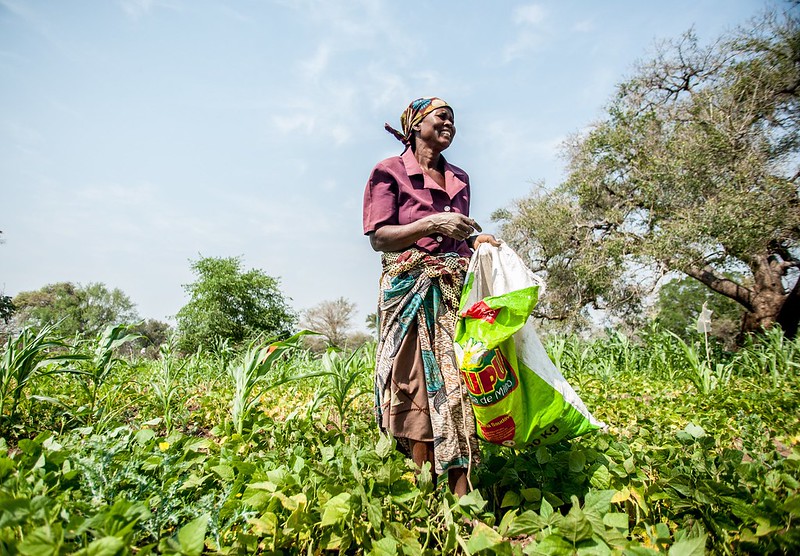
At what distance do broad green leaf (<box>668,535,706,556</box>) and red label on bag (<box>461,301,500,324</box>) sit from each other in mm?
797

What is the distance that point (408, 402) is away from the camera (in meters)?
1.79

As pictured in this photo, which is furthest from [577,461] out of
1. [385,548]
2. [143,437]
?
[143,437]

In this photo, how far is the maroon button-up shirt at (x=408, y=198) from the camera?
74.7 inches

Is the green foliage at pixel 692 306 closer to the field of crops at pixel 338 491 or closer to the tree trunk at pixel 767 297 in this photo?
the tree trunk at pixel 767 297

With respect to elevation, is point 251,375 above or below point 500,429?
above

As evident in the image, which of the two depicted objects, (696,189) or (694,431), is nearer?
(694,431)

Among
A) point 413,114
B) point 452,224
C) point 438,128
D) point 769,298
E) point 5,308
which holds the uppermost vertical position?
point 5,308

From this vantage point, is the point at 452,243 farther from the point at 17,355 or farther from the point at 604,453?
the point at 17,355

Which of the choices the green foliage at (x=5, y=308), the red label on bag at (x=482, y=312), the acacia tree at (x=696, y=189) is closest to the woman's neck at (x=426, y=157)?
the red label on bag at (x=482, y=312)

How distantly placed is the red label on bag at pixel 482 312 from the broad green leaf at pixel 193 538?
1034mm

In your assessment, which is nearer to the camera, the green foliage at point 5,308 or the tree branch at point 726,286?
the tree branch at point 726,286

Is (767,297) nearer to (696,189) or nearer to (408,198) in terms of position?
(696,189)

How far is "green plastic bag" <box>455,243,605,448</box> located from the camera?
1553 millimetres

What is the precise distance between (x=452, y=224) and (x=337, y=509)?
3.55 feet
